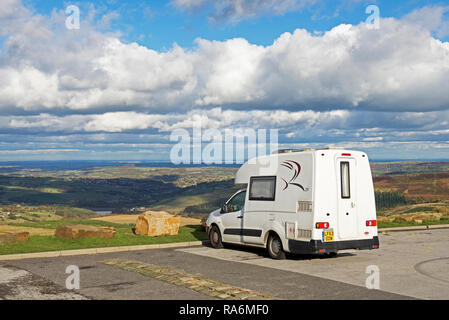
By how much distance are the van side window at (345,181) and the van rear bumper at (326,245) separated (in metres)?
1.28

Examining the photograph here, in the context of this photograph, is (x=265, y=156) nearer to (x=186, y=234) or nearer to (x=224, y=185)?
(x=186, y=234)

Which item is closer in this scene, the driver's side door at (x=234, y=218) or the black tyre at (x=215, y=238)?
the driver's side door at (x=234, y=218)

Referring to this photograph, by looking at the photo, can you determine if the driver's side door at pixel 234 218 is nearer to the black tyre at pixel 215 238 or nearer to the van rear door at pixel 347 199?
the black tyre at pixel 215 238

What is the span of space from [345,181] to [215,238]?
213 inches

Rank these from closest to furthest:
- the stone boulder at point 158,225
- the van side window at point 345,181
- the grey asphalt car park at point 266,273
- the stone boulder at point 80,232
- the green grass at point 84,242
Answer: the grey asphalt car park at point 266,273
the van side window at point 345,181
the green grass at point 84,242
the stone boulder at point 80,232
the stone boulder at point 158,225

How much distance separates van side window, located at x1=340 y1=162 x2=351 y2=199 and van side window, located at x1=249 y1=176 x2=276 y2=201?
203cm

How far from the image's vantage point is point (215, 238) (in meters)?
16.4

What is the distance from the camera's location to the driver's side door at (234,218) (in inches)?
601

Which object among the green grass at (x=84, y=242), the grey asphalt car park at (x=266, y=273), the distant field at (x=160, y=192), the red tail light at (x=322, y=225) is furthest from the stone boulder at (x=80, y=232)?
the distant field at (x=160, y=192)

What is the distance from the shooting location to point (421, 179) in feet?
326

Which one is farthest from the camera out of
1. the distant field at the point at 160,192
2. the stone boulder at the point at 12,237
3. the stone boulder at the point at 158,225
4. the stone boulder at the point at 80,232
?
the distant field at the point at 160,192

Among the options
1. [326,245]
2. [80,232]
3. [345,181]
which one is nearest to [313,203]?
[326,245]

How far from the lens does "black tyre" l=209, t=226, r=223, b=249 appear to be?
53.2 ft
